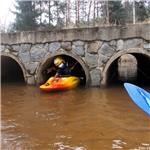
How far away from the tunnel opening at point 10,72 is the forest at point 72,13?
5.35 meters

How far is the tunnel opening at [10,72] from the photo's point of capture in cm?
1256

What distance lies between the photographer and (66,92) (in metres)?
9.64

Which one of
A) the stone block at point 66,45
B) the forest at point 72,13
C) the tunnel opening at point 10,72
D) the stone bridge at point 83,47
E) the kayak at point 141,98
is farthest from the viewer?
the forest at point 72,13

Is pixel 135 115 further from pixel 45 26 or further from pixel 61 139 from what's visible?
pixel 45 26

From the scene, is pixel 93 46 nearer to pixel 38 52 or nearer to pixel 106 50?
pixel 106 50

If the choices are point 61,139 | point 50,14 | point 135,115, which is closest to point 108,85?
point 135,115

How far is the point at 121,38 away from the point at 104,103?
7.63 feet

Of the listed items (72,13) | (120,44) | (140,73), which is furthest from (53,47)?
(72,13)

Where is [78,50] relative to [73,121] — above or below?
above

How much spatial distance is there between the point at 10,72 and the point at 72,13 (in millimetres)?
7210

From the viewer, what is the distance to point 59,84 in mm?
9781

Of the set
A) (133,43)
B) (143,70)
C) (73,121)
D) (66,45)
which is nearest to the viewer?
(73,121)

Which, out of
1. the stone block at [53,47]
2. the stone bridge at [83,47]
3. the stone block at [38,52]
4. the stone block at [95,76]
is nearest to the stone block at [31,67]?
the stone bridge at [83,47]

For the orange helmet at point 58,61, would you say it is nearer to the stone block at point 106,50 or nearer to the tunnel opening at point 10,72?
the stone block at point 106,50
